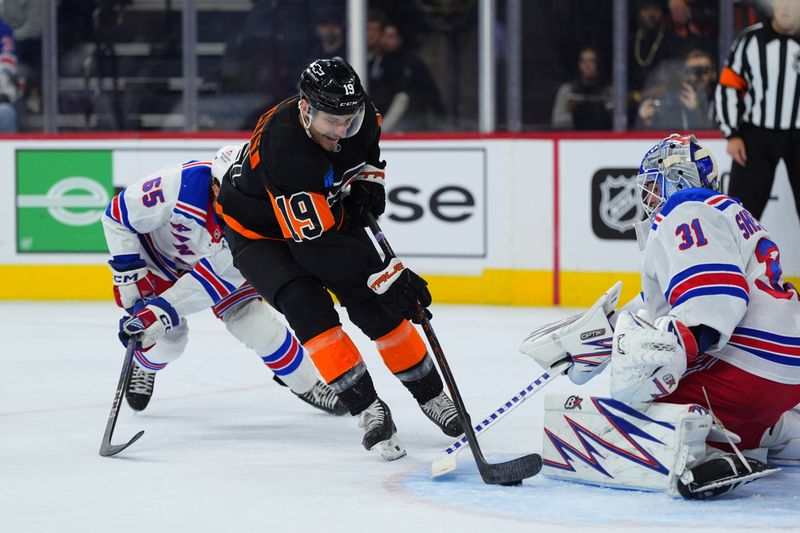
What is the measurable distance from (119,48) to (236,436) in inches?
143

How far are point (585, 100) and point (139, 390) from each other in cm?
306

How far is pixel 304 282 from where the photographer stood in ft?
10.0

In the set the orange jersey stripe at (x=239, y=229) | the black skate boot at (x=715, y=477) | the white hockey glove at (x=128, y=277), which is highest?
the orange jersey stripe at (x=239, y=229)

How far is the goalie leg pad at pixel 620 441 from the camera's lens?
2564 millimetres

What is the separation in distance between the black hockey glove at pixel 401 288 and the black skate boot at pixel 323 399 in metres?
0.63

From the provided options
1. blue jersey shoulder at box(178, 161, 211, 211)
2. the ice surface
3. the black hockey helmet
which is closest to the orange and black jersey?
the black hockey helmet

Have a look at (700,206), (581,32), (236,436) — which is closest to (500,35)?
(581,32)

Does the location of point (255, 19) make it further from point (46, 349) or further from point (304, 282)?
point (304, 282)

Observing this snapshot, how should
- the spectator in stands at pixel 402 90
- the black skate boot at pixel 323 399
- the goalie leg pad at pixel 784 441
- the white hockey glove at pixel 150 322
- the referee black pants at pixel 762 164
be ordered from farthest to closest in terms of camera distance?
the spectator in stands at pixel 402 90
the referee black pants at pixel 762 164
the black skate boot at pixel 323 399
the white hockey glove at pixel 150 322
the goalie leg pad at pixel 784 441

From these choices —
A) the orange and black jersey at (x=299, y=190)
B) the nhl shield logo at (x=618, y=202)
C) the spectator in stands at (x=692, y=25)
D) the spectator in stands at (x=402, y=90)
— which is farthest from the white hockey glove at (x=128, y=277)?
the spectator in stands at (x=692, y=25)

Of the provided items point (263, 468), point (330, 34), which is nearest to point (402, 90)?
point (330, 34)

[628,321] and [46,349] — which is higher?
[628,321]

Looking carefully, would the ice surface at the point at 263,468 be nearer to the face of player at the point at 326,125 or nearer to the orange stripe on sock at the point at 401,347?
the orange stripe on sock at the point at 401,347

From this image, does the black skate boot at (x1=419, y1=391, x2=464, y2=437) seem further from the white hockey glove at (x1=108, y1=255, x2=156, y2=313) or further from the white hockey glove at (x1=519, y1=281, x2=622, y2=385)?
the white hockey glove at (x1=108, y1=255, x2=156, y2=313)
